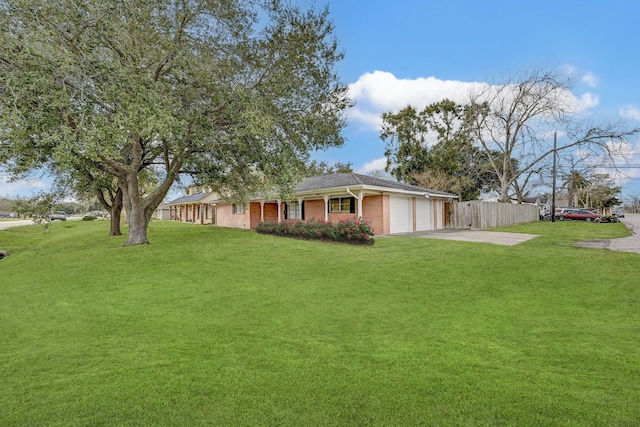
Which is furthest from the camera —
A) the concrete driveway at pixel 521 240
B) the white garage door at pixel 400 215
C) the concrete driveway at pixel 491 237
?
the white garage door at pixel 400 215

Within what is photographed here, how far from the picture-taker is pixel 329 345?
3.98 metres

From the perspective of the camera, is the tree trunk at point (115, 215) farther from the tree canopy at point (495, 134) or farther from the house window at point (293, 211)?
the tree canopy at point (495, 134)

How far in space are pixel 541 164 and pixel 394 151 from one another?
13956mm

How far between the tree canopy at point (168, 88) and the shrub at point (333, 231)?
2611 millimetres

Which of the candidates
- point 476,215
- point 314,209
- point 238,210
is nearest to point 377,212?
point 314,209

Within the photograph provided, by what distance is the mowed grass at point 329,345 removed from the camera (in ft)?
8.55

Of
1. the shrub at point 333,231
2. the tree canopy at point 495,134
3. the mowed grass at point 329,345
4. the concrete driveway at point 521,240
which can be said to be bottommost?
the mowed grass at point 329,345

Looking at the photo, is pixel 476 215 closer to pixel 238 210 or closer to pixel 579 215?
pixel 238 210

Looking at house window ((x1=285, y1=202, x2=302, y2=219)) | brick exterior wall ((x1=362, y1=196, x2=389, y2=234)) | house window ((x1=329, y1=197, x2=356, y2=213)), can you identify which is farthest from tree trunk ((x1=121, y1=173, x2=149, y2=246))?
brick exterior wall ((x1=362, y1=196, x2=389, y2=234))

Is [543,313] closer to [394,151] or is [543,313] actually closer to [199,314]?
[199,314]

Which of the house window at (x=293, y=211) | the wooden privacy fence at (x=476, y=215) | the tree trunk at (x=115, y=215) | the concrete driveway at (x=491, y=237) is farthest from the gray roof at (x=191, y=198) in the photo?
the concrete driveway at (x=491, y=237)

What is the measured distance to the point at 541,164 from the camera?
101ft

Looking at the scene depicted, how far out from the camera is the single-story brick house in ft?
53.4

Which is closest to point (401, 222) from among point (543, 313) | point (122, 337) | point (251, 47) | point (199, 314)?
point (251, 47)
